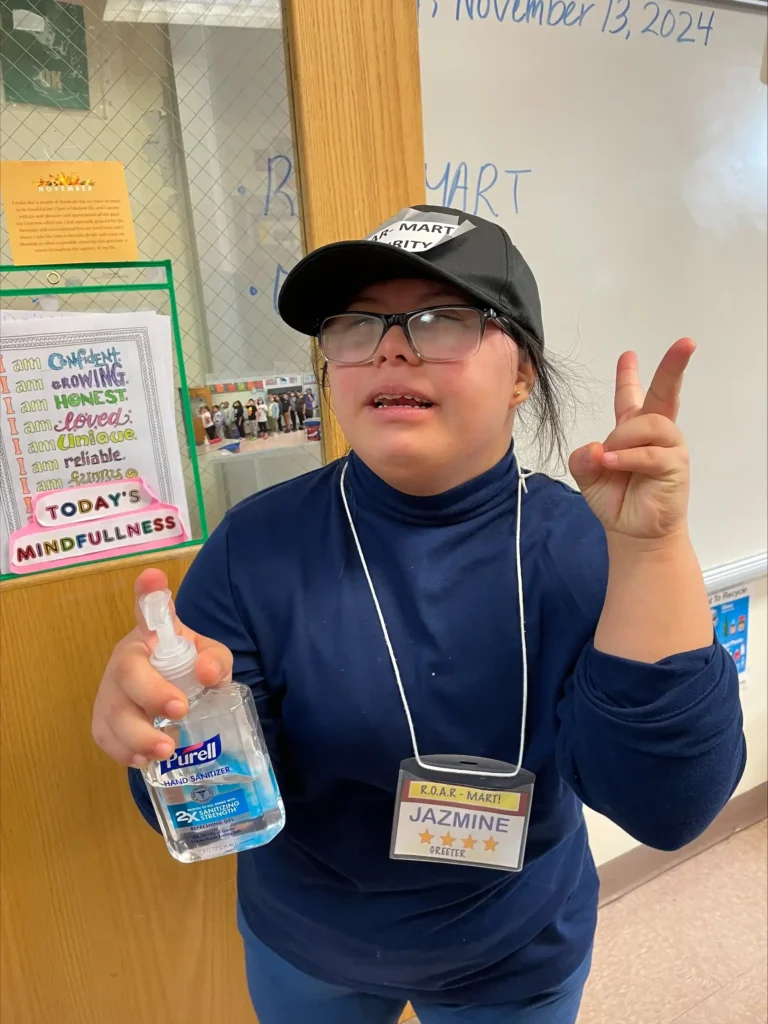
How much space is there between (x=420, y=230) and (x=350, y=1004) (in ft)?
2.74

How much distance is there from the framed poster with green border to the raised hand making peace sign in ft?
2.39

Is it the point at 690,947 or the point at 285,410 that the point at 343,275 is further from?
the point at 690,947

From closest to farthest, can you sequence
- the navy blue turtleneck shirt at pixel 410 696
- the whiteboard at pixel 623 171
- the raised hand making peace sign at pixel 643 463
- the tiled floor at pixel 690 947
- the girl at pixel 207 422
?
the raised hand making peace sign at pixel 643 463, the navy blue turtleneck shirt at pixel 410 696, the girl at pixel 207 422, the whiteboard at pixel 623 171, the tiled floor at pixel 690 947

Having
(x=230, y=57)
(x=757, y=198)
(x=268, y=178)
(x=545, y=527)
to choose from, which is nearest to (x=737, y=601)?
(x=757, y=198)

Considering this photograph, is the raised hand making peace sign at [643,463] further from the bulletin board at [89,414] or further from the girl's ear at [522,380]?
the bulletin board at [89,414]

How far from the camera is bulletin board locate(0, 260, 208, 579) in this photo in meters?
0.81

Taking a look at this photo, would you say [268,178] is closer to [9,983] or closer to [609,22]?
[609,22]

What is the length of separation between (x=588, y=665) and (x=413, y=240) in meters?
0.40

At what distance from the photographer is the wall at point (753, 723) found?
151 cm

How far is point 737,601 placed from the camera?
1.55 m

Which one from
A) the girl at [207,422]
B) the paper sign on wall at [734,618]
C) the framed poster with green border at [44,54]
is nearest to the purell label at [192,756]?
the girl at [207,422]

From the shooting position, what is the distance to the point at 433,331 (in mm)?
594

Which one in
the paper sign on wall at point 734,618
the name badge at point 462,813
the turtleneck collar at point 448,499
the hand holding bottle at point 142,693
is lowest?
the paper sign on wall at point 734,618

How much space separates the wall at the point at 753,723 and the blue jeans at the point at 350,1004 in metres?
0.76
